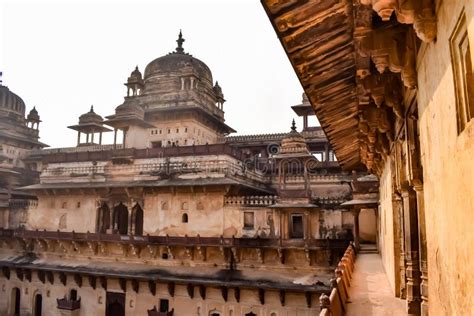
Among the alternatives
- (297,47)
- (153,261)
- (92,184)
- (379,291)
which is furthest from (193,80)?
(297,47)

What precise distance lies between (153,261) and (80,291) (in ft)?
14.6

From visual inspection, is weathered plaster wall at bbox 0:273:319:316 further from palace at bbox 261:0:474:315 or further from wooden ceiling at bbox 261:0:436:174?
wooden ceiling at bbox 261:0:436:174

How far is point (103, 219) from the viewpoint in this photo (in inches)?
951

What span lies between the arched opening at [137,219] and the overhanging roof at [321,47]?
18.8m

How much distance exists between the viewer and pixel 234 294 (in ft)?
64.2

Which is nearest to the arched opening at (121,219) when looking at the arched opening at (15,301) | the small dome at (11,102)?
the arched opening at (15,301)

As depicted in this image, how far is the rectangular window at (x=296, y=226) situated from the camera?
2036 centimetres

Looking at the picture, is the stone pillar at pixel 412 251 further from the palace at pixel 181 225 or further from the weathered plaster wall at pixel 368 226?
the weathered plaster wall at pixel 368 226

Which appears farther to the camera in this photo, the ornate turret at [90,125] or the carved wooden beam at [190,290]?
the ornate turret at [90,125]

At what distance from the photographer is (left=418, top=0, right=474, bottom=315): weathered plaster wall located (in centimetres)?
207

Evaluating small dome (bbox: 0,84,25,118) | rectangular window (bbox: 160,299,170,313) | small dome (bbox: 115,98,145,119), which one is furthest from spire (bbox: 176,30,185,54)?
rectangular window (bbox: 160,299,170,313)

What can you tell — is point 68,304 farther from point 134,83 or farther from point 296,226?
point 134,83

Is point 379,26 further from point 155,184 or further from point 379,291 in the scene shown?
point 155,184

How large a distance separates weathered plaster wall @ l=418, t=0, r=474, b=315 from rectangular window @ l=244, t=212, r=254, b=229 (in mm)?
17520
